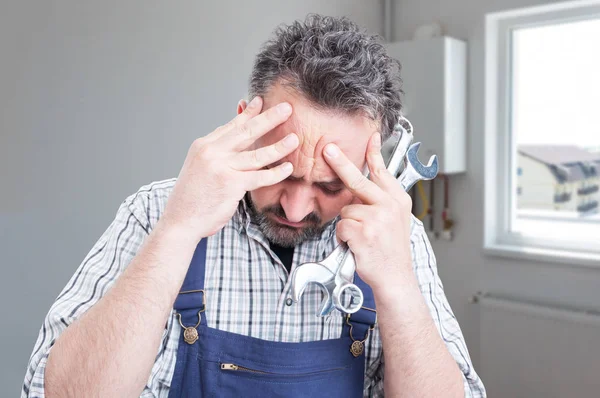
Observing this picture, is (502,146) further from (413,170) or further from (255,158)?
(255,158)

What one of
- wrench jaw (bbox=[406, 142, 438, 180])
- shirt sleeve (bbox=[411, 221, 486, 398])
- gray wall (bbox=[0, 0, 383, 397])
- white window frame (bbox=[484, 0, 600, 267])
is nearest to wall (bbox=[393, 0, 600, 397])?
white window frame (bbox=[484, 0, 600, 267])

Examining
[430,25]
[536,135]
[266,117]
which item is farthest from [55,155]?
[536,135]

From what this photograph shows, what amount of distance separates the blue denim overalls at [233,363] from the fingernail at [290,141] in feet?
0.88

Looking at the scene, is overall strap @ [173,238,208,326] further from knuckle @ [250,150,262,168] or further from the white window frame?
the white window frame

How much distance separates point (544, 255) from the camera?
2486mm

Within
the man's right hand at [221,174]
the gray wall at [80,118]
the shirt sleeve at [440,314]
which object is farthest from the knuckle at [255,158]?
the gray wall at [80,118]

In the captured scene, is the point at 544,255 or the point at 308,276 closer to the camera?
the point at 308,276

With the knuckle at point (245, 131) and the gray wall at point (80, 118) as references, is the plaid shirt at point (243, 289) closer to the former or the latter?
the knuckle at point (245, 131)

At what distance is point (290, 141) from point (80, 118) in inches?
44.6

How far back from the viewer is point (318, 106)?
0.94 meters

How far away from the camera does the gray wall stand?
1634mm

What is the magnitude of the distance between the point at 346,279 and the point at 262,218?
0.23 m

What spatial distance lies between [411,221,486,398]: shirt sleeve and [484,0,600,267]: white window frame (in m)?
1.57

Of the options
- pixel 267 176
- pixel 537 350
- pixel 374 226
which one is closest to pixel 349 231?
pixel 374 226
